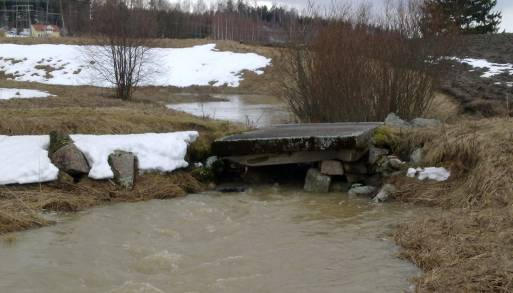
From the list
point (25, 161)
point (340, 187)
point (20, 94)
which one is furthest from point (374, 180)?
point (20, 94)

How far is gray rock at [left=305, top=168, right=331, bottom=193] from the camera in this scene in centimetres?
980

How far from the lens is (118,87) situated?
2077 centimetres

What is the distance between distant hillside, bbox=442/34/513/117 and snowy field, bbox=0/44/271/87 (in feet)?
62.5

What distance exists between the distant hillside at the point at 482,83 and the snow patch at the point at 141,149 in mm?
7359

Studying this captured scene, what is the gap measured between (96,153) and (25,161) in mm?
1121

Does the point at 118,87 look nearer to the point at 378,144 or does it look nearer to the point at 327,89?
the point at 327,89

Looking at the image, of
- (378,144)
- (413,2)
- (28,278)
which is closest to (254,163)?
(378,144)

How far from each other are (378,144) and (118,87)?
13.0m

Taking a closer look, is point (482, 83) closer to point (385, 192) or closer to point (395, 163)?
point (395, 163)

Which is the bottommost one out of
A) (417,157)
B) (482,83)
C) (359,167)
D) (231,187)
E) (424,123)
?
(231,187)

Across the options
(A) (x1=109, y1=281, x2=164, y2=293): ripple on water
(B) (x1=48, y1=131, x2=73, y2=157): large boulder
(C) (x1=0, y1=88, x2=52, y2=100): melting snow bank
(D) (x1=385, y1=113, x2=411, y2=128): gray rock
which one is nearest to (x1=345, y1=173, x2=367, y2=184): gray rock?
(D) (x1=385, y1=113, x2=411, y2=128): gray rock

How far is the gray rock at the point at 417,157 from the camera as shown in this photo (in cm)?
962

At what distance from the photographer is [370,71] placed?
13328 millimetres

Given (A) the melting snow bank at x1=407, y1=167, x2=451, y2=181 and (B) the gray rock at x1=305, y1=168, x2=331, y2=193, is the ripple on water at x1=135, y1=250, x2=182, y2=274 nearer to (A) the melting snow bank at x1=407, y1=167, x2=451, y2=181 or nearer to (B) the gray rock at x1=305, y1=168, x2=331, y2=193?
(B) the gray rock at x1=305, y1=168, x2=331, y2=193
